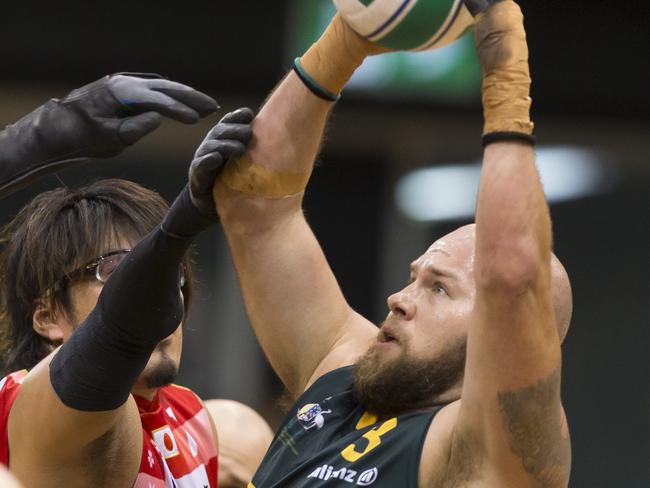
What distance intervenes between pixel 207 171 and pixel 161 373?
658 millimetres

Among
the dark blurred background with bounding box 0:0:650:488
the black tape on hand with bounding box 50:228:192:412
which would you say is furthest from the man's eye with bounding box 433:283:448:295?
the dark blurred background with bounding box 0:0:650:488

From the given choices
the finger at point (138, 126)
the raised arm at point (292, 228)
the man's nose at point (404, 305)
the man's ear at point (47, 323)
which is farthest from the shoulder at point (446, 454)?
the man's ear at point (47, 323)

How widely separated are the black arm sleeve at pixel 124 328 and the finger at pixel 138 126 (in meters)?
0.23

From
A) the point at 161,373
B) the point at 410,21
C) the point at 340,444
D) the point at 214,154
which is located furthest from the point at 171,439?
the point at 410,21

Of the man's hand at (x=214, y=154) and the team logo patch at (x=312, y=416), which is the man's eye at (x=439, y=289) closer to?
the team logo patch at (x=312, y=416)

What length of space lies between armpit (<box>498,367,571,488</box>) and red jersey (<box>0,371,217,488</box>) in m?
1.17

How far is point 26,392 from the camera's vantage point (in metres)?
3.21

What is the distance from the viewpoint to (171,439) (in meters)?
3.78

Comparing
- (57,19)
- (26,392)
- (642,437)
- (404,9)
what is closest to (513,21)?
(404,9)

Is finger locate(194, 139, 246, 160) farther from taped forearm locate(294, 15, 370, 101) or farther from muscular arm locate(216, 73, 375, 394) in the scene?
Answer: taped forearm locate(294, 15, 370, 101)

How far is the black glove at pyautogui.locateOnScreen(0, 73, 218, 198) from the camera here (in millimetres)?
3143

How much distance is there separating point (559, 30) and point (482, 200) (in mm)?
7309

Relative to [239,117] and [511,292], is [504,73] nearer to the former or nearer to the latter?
[511,292]

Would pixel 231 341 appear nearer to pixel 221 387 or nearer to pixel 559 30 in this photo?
pixel 221 387
